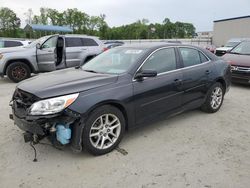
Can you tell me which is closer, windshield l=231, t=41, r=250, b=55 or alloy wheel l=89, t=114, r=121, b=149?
alloy wheel l=89, t=114, r=121, b=149

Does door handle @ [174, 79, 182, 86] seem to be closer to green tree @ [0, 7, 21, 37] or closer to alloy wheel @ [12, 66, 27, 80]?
alloy wheel @ [12, 66, 27, 80]

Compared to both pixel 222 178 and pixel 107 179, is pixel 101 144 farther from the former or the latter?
pixel 222 178

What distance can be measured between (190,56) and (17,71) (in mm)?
6726

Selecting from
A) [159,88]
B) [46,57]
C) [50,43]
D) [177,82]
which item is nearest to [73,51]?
[50,43]

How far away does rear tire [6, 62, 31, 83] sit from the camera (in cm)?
900

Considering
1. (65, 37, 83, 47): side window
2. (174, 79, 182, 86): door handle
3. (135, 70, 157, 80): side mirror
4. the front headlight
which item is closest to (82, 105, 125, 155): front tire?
the front headlight

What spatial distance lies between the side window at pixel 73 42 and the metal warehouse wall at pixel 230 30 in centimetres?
3187

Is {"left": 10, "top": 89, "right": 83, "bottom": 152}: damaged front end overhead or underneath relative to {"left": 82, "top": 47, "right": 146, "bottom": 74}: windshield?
underneath

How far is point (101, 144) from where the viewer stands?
3.54m

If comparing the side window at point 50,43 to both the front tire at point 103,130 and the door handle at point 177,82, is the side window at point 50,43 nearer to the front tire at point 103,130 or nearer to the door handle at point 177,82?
the door handle at point 177,82

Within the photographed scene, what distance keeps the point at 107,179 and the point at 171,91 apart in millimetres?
1970

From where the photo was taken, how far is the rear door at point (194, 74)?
15.3 feet

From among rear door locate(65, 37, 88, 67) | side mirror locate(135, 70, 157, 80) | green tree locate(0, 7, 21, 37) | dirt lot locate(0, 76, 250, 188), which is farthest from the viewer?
green tree locate(0, 7, 21, 37)

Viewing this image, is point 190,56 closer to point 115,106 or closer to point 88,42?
point 115,106
